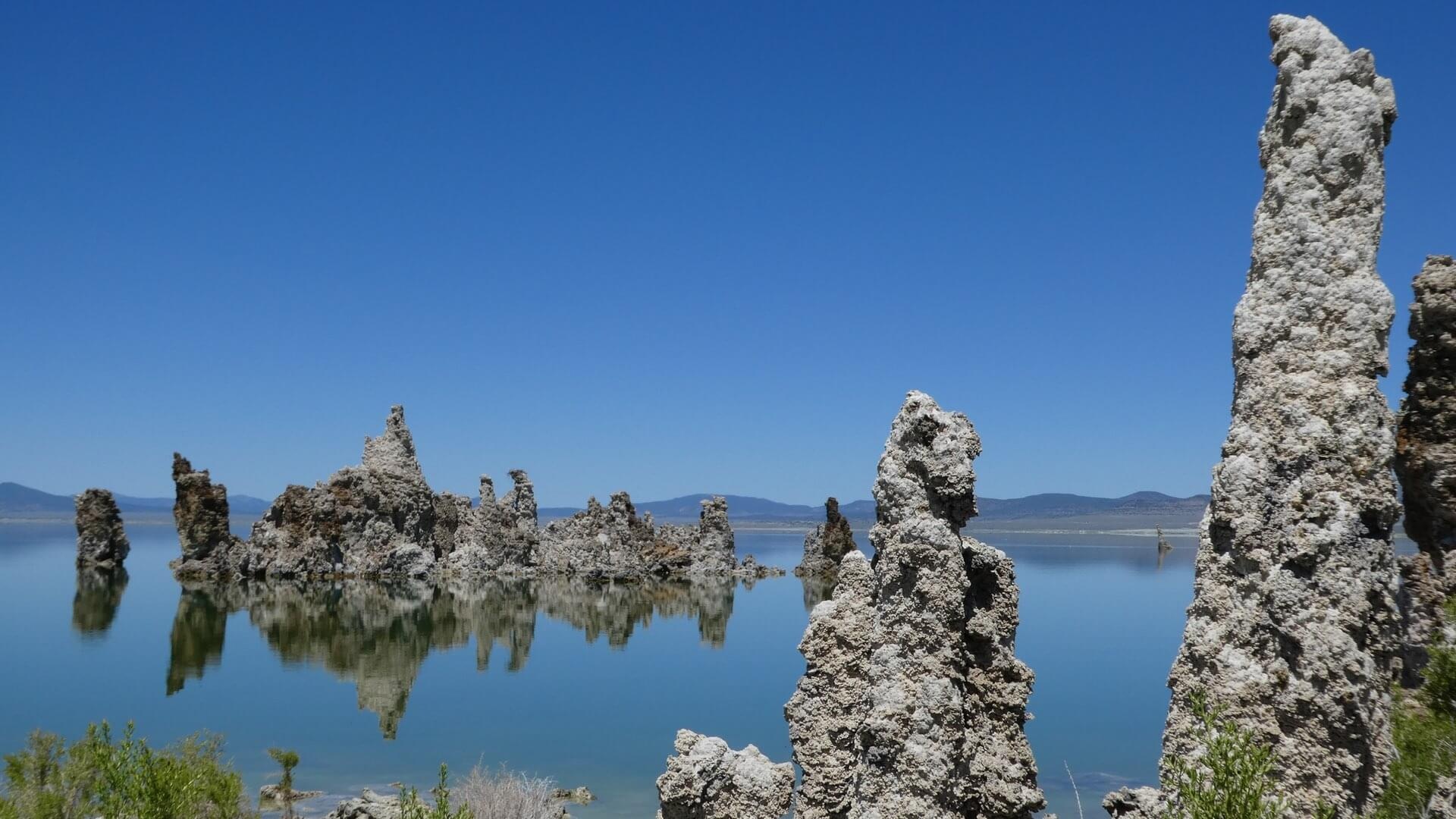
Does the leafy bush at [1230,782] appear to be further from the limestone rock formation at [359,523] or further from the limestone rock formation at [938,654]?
the limestone rock formation at [359,523]

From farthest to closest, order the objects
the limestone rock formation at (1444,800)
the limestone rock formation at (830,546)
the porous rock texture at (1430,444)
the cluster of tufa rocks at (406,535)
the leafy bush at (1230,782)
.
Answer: the limestone rock formation at (830,546) < the cluster of tufa rocks at (406,535) < the porous rock texture at (1430,444) < the limestone rock formation at (1444,800) < the leafy bush at (1230,782)

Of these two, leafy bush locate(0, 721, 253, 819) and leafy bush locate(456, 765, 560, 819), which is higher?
leafy bush locate(0, 721, 253, 819)

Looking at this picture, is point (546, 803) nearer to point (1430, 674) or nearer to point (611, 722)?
point (611, 722)

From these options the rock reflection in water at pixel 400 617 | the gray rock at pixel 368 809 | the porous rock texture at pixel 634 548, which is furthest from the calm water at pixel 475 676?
the porous rock texture at pixel 634 548

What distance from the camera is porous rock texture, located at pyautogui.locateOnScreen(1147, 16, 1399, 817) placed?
509cm

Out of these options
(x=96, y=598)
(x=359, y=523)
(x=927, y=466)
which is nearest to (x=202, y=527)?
(x=359, y=523)

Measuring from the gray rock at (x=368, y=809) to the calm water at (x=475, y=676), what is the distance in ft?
7.96

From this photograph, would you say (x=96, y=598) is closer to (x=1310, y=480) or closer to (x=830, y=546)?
(x=830, y=546)

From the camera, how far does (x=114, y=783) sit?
6.82m

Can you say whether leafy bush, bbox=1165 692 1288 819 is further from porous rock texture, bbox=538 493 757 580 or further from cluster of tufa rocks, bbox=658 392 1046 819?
porous rock texture, bbox=538 493 757 580

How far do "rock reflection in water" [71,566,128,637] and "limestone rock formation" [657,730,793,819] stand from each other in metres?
29.3

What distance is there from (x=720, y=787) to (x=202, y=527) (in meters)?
50.1

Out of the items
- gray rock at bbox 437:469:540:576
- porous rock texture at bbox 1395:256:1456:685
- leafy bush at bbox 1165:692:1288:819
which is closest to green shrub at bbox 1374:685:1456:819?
leafy bush at bbox 1165:692:1288:819

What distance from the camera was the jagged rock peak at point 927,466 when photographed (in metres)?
6.37
